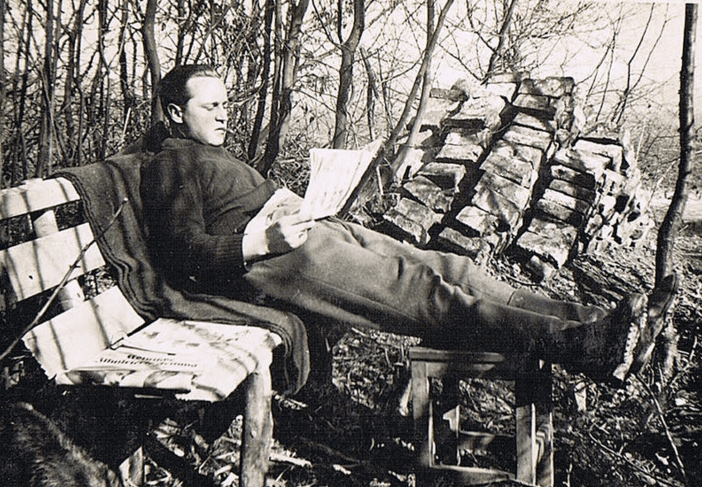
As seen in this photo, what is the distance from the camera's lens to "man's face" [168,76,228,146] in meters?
2.41

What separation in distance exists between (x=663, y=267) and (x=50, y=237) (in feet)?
8.93

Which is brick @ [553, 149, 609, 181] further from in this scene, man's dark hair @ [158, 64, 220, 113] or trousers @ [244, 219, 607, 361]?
man's dark hair @ [158, 64, 220, 113]

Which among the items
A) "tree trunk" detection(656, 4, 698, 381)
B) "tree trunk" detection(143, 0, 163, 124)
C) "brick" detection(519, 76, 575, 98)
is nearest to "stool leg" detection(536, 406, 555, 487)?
"tree trunk" detection(656, 4, 698, 381)

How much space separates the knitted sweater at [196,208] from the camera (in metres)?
2.04

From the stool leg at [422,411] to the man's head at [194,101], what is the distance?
1.34 metres

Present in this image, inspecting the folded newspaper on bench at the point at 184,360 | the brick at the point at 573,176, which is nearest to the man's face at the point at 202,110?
the folded newspaper on bench at the point at 184,360

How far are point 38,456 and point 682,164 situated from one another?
292cm

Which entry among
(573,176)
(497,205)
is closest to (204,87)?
(497,205)

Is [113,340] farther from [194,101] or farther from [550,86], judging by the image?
[550,86]

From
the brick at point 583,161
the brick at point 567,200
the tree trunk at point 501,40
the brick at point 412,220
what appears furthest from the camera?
the tree trunk at point 501,40

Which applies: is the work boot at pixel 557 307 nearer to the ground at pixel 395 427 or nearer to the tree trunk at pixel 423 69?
the ground at pixel 395 427

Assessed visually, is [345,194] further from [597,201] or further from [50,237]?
[597,201]

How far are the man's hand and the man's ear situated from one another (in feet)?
2.45

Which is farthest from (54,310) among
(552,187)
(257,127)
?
(552,187)
